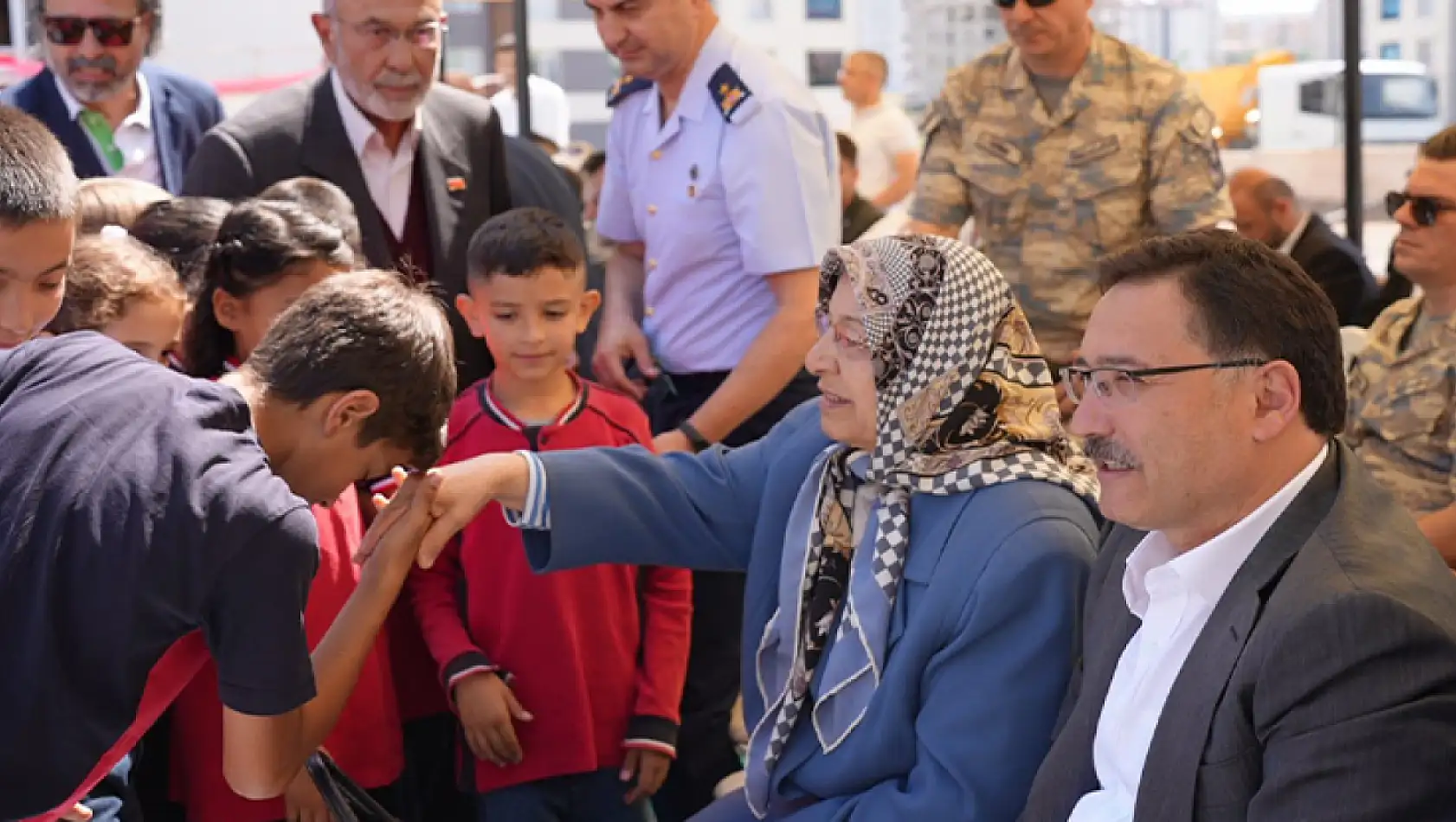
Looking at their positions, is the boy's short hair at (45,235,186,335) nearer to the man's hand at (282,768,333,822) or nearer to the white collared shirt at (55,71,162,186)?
the man's hand at (282,768,333,822)

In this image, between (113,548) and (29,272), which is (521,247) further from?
(113,548)

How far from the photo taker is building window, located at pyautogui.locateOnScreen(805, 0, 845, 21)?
23.0 feet

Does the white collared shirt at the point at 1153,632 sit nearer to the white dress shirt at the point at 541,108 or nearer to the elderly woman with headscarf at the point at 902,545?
the elderly woman with headscarf at the point at 902,545

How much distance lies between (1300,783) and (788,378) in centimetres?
185

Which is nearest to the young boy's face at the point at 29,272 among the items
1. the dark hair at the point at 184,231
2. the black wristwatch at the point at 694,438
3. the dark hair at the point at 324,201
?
the dark hair at the point at 184,231

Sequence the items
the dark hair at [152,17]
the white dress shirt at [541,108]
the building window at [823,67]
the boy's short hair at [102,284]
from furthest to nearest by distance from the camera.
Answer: the building window at [823,67], the white dress shirt at [541,108], the dark hair at [152,17], the boy's short hair at [102,284]

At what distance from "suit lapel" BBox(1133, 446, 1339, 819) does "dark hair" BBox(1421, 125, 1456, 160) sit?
6.68 ft

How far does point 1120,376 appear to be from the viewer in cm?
205

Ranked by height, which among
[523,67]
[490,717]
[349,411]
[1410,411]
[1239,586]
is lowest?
[490,717]

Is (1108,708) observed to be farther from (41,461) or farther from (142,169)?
(142,169)

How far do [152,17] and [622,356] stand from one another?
1.44m

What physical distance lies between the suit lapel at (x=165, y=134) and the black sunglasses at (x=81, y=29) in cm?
18

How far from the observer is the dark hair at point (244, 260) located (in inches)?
119

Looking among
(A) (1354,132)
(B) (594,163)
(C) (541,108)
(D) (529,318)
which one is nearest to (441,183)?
(D) (529,318)
